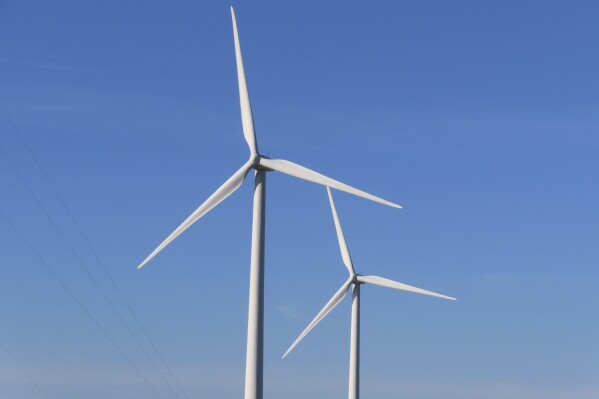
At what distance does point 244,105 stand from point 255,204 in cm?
845

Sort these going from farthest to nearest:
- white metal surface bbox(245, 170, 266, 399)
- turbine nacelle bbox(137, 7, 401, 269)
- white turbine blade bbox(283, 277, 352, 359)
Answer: white turbine blade bbox(283, 277, 352, 359) < turbine nacelle bbox(137, 7, 401, 269) < white metal surface bbox(245, 170, 266, 399)

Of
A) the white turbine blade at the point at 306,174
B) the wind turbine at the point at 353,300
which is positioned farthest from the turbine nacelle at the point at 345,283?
the white turbine blade at the point at 306,174

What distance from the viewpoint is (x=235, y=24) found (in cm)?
7506

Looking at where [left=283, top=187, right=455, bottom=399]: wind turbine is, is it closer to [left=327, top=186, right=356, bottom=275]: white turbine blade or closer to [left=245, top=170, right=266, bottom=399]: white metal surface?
[left=327, top=186, right=356, bottom=275]: white turbine blade

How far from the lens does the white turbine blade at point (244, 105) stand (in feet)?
244

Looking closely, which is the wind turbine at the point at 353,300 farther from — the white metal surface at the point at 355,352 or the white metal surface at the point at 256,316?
the white metal surface at the point at 256,316

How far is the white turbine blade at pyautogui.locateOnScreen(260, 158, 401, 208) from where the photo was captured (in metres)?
72.7

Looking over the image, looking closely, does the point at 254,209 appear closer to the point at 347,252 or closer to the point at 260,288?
the point at 260,288

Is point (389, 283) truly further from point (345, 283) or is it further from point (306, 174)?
point (306, 174)

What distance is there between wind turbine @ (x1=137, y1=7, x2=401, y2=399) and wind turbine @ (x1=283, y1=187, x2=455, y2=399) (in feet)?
65.1

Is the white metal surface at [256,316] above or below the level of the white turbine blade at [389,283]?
below

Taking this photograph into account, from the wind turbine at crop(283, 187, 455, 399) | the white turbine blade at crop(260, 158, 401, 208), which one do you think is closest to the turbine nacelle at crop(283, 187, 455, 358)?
the wind turbine at crop(283, 187, 455, 399)

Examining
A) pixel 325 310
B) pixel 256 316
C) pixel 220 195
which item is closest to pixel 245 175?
pixel 220 195

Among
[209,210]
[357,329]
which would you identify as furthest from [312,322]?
[209,210]
